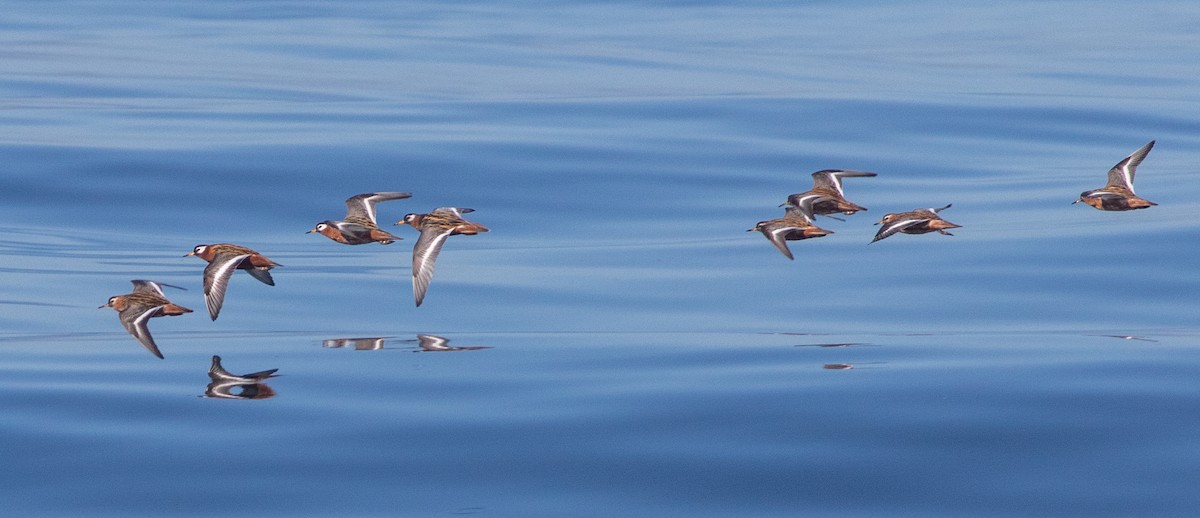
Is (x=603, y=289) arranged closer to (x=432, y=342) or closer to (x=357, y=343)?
(x=432, y=342)

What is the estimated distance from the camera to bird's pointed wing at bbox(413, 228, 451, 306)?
16.6 meters

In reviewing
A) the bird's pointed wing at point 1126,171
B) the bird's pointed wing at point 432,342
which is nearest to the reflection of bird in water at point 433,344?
the bird's pointed wing at point 432,342

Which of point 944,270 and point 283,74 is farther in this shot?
point 283,74

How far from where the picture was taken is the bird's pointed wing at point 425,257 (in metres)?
16.6

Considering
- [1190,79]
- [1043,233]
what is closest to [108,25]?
[1190,79]

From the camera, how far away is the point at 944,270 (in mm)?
27375

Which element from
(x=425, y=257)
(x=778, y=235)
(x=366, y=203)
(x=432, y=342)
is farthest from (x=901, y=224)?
(x=432, y=342)

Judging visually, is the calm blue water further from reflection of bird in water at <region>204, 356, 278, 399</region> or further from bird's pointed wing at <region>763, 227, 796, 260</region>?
bird's pointed wing at <region>763, 227, 796, 260</region>

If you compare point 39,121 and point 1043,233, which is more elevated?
point 39,121

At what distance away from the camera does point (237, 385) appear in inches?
711

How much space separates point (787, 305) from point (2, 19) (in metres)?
62.0

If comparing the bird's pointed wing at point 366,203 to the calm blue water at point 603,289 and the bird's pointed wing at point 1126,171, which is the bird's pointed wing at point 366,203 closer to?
the calm blue water at point 603,289

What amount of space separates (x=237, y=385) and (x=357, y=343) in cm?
301

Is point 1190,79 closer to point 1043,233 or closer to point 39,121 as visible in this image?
point 1043,233
